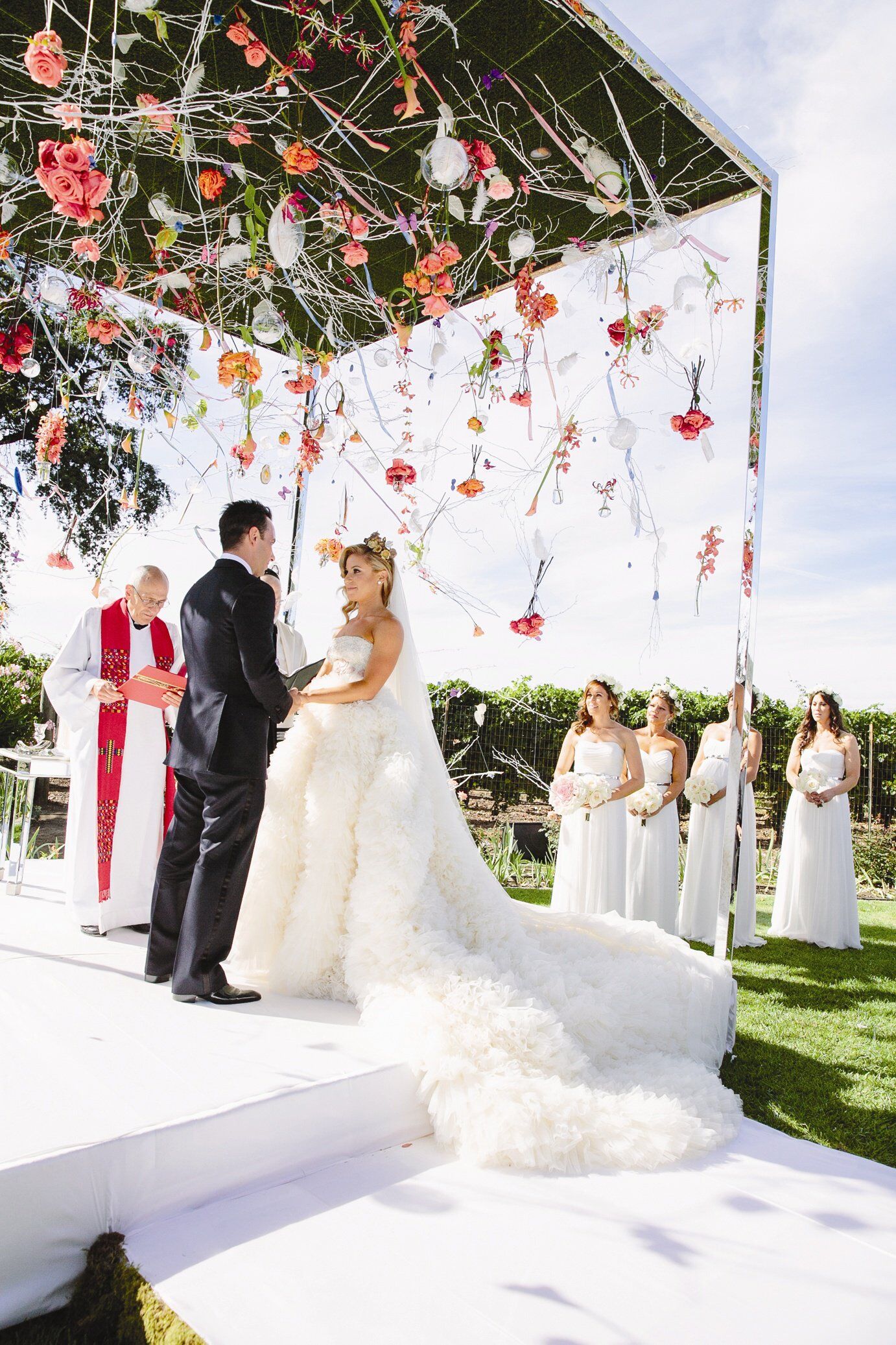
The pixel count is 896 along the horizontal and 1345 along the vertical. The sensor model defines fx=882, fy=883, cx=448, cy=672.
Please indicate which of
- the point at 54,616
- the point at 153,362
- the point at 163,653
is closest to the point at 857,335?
the point at 153,362

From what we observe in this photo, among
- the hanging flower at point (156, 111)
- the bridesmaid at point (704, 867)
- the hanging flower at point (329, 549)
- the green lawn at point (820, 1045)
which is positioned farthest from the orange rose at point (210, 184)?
the bridesmaid at point (704, 867)

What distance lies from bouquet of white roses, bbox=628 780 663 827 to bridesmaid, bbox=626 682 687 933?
4cm

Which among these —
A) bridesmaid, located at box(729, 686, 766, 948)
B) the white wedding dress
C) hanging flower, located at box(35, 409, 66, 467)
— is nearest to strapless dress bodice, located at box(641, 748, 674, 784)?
bridesmaid, located at box(729, 686, 766, 948)

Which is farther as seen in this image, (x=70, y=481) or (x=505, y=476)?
(x=70, y=481)

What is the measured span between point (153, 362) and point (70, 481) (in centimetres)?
805

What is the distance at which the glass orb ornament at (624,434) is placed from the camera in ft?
12.4

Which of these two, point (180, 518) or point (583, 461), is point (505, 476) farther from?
point (180, 518)

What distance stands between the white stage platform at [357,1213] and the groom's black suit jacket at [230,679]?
0.91 meters

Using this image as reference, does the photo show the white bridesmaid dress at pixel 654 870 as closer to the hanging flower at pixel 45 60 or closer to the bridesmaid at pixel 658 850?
the bridesmaid at pixel 658 850

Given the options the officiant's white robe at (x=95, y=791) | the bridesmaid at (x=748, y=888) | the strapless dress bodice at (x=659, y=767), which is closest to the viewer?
the officiant's white robe at (x=95, y=791)

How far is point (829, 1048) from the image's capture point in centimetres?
407

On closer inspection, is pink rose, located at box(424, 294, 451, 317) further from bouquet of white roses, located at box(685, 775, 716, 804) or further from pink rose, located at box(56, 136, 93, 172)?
bouquet of white roses, located at box(685, 775, 716, 804)

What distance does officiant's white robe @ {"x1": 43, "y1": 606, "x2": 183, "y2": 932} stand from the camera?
13.5 ft

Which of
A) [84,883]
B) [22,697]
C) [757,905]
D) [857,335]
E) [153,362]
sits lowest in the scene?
[757,905]
